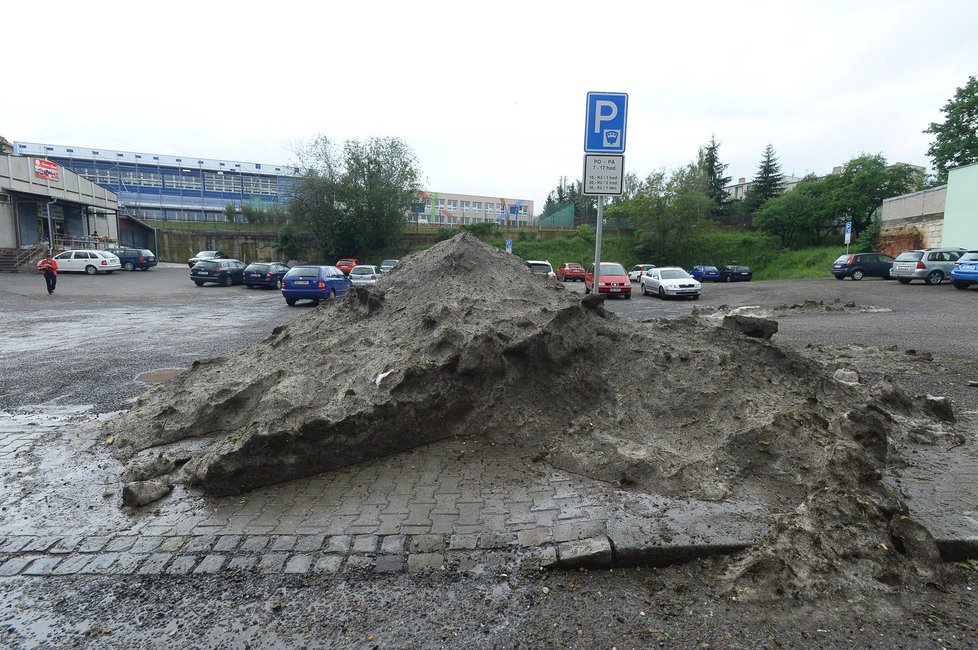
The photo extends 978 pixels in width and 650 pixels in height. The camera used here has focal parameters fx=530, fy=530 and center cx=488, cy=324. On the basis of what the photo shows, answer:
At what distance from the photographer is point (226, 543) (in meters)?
3.29

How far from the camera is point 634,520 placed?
332 cm

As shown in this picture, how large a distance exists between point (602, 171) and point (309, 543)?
18.1 feet

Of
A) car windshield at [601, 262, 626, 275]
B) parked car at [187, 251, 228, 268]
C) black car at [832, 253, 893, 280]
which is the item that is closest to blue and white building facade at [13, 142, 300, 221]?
parked car at [187, 251, 228, 268]

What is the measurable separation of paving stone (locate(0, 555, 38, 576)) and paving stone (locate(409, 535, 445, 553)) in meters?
2.31

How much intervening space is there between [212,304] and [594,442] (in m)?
19.4

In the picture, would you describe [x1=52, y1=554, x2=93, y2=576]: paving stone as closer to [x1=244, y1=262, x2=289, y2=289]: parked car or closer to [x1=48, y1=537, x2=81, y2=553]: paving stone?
[x1=48, y1=537, x2=81, y2=553]: paving stone

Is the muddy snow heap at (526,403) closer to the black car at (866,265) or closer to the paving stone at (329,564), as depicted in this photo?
the paving stone at (329,564)

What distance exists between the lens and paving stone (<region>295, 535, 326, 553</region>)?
3203 mm

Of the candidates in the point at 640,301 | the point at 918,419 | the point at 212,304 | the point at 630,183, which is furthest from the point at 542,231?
the point at 918,419

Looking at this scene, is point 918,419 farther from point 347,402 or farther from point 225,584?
point 225,584

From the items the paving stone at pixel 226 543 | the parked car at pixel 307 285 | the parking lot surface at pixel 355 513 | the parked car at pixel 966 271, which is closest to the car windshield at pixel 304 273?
the parked car at pixel 307 285

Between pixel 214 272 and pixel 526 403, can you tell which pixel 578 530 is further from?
pixel 214 272

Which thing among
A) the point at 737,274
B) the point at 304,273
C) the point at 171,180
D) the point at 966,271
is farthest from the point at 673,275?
the point at 171,180

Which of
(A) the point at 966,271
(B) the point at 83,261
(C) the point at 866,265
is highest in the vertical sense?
(C) the point at 866,265
